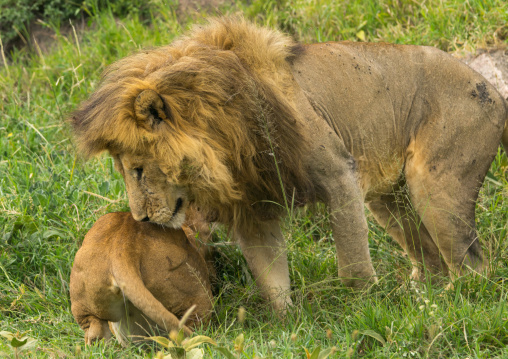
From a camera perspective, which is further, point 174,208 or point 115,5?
point 115,5

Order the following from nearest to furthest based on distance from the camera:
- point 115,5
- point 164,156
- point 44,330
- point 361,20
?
1. point 164,156
2. point 44,330
3. point 361,20
4. point 115,5

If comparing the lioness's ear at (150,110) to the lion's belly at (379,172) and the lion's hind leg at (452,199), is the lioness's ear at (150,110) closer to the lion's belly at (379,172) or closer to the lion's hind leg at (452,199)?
the lion's belly at (379,172)

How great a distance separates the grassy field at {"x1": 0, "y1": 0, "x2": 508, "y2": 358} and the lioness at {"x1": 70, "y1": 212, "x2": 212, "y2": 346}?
0.12 metres

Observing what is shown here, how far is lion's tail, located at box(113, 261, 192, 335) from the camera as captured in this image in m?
2.84

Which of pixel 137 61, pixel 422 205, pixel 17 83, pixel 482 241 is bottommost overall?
pixel 17 83

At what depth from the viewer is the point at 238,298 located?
3.58 meters

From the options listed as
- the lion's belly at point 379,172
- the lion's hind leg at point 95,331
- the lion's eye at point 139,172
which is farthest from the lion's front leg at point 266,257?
the lion's hind leg at point 95,331

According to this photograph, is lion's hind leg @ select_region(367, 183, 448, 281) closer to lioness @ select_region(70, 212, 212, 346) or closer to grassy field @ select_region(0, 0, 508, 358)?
grassy field @ select_region(0, 0, 508, 358)

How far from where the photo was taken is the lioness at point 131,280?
2.97 metres

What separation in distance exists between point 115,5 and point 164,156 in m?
4.51

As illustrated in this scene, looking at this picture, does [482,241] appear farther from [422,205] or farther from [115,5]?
[115,5]

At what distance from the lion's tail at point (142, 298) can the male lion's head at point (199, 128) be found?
0.90 ft

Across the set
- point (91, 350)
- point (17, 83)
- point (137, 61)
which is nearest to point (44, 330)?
point (91, 350)

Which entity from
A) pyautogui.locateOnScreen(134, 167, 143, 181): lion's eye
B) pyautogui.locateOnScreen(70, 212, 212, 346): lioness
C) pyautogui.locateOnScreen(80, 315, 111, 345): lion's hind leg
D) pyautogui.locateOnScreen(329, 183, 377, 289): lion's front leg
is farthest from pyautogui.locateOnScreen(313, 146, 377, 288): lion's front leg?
pyautogui.locateOnScreen(80, 315, 111, 345): lion's hind leg
